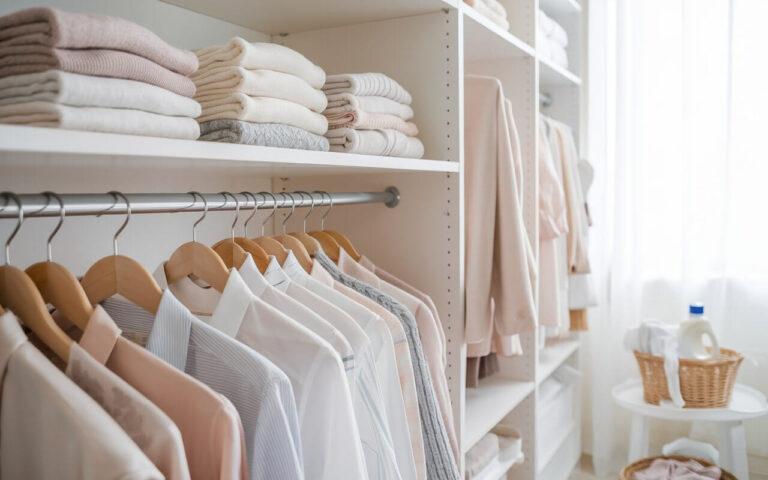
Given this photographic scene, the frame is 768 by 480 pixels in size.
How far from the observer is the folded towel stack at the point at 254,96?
101cm

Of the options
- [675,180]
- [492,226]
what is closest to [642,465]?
[492,226]

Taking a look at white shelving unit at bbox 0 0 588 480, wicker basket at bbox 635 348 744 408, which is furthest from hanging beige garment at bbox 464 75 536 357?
wicker basket at bbox 635 348 744 408

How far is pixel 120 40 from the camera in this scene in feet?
2.62

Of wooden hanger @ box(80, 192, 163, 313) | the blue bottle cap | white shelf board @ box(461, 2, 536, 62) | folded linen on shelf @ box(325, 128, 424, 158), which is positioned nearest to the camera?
wooden hanger @ box(80, 192, 163, 313)

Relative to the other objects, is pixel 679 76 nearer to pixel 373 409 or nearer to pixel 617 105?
pixel 617 105

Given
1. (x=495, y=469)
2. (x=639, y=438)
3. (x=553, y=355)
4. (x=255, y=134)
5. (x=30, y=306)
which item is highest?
(x=255, y=134)

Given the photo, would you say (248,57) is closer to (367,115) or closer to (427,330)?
(367,115)

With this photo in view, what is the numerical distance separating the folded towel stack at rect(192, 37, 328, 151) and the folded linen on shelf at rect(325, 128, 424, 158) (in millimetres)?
124

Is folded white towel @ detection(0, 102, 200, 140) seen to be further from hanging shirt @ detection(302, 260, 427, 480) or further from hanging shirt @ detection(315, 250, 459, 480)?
hanging shirt @ detection(315, 250, 459, 480)

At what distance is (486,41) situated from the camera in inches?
72.2

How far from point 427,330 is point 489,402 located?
2.38 ft

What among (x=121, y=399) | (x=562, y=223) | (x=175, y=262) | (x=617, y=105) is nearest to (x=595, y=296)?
(x=562, y=223)

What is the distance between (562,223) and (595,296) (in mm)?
489

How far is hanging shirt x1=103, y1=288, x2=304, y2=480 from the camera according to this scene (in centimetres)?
81
